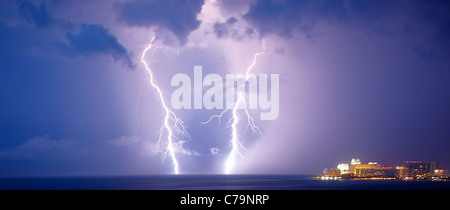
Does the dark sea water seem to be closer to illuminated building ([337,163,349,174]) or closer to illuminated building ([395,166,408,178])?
illuminated building ([395,166,408,178])

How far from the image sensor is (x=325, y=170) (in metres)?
81.8

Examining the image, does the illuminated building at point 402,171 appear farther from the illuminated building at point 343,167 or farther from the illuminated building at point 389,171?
the illuminated building at point 343,167

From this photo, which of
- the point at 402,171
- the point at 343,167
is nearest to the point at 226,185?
the point at 343,167

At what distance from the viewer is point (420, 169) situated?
244 ft

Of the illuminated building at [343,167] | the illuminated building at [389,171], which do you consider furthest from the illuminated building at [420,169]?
the illuminated building at [343,167]

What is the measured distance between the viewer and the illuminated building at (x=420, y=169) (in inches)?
2894

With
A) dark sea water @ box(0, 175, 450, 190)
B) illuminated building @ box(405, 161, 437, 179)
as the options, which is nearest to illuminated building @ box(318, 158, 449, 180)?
illuminated building @ box(405, 161, 437, 179)

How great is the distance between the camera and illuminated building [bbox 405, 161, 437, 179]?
241 feet
